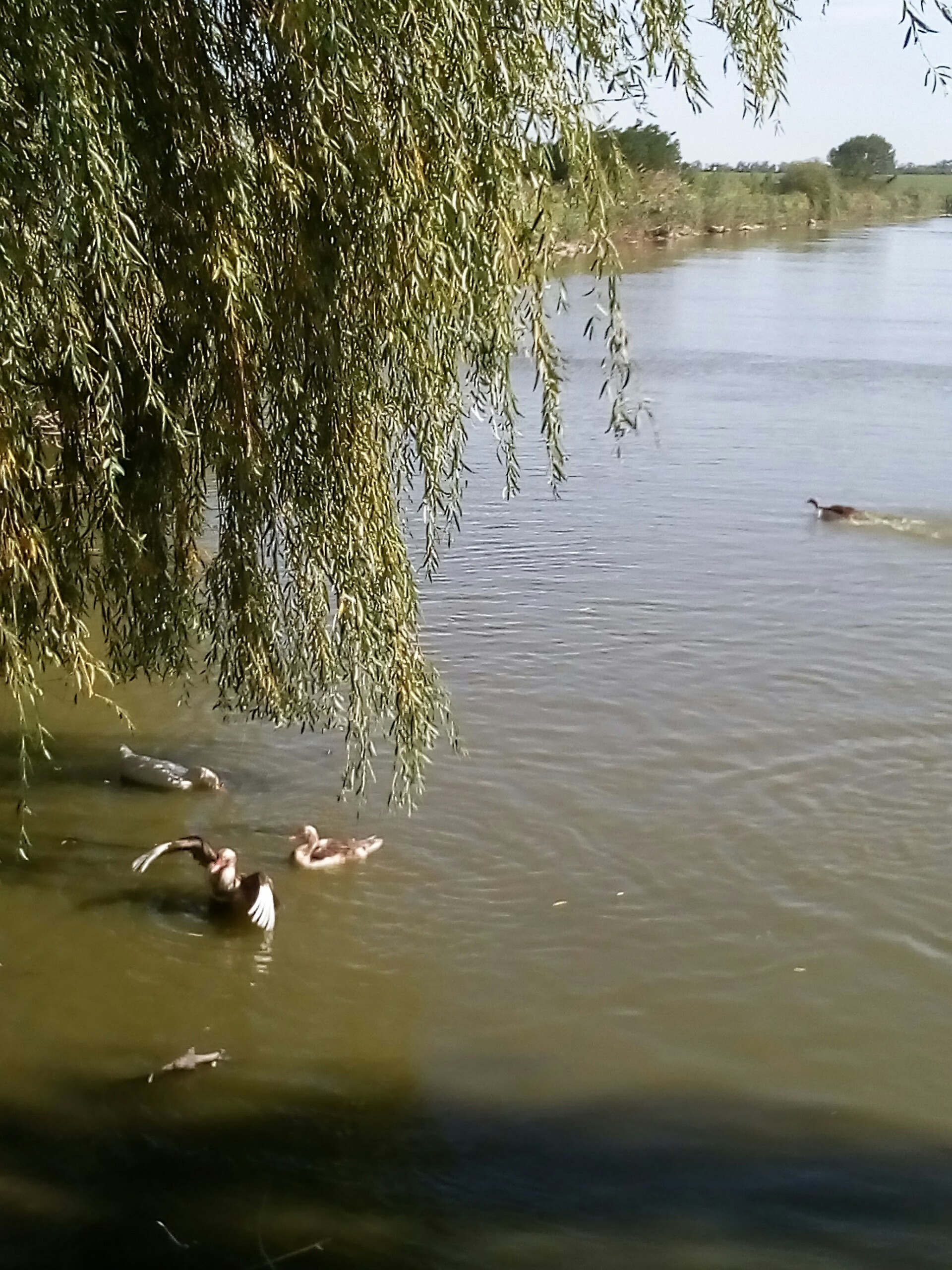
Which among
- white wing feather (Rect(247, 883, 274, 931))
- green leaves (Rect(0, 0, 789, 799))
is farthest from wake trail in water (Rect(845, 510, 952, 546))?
white wing feather (Rect(247, 883, 274, 931))

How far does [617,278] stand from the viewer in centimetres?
601

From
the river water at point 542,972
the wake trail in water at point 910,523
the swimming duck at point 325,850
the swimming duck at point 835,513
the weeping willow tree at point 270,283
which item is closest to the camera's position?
the weeping willow tree at point 270,283

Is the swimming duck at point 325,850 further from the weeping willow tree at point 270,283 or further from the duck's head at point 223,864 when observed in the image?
the weeping willow tree at point 270,283

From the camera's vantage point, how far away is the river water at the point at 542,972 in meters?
5.30

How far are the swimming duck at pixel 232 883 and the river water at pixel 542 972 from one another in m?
0.15

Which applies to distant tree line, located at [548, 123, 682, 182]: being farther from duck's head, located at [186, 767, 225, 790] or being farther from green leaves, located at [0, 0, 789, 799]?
duck's head, located at [186, 767, 225, 790]

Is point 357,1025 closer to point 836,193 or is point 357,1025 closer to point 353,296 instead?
point 353,296

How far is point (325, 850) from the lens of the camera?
768 centimetres

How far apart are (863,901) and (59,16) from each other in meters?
5.58

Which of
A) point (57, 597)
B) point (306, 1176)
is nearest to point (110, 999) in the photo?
point (306, 1176)

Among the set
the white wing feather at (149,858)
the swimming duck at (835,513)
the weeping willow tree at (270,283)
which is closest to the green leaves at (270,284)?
the weeping willow tree at (270,283)

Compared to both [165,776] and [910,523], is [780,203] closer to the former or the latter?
[910,523]

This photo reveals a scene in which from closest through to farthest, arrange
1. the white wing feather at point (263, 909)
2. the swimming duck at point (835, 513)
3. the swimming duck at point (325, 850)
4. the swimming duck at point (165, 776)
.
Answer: the white wing feather at point (263, 909), the swimming duck at point (325, 850), the swimming duck at point (165, 776), the swimming duck at point (835, 513)

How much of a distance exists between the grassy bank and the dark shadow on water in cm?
4547
